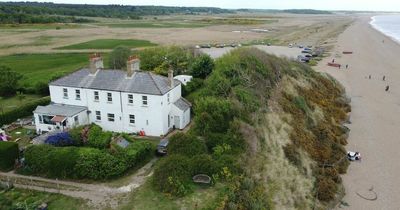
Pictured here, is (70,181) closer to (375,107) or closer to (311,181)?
(311,181)

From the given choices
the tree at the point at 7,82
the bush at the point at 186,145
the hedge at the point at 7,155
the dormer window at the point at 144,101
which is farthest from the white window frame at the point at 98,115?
the tree at the point at 7,82

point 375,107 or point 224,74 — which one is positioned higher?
point 224,74

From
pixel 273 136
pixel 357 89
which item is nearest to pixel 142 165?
pixel 273 136

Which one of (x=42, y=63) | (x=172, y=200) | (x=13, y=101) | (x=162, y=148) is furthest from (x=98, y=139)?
(x=42, y=63)

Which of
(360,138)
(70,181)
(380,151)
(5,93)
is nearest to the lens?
(70,181)

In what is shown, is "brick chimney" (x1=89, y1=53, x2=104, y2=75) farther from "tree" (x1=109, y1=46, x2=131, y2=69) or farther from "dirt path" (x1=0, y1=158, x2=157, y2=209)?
"tree" (x1=109, y1=46, x2=131, y2=69)

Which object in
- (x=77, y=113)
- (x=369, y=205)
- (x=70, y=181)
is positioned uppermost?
(x=77, y=113)

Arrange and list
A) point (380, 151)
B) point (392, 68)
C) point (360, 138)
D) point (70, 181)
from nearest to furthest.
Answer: point (70, 181) → point (380, 151) → point (360, 138) → point (392, 68)

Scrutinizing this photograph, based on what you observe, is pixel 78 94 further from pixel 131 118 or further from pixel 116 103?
pixel 131 118
